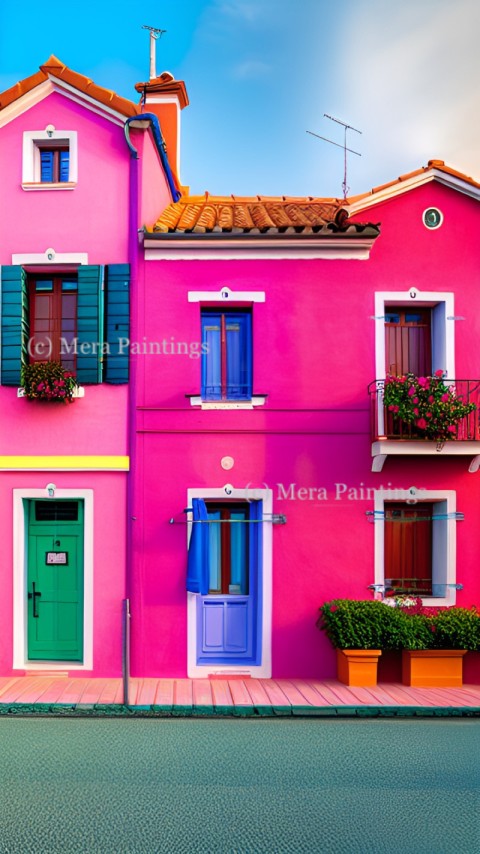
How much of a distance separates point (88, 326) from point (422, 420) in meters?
5.06

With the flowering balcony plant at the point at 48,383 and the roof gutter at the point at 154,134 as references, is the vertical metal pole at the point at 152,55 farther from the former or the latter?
the flowering balcony plant at the point at 48,383

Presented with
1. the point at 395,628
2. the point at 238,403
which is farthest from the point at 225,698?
the point at 238,403

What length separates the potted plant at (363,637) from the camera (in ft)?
29.2

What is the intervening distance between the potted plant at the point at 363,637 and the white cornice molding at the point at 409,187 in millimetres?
5981

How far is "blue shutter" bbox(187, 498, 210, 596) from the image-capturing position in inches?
358

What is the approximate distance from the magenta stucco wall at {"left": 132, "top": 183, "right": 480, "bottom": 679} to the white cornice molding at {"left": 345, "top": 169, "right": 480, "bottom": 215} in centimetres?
38

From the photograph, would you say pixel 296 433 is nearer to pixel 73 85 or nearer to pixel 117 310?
pixel 117 310

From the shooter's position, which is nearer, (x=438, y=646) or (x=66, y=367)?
(x=438, y=646)

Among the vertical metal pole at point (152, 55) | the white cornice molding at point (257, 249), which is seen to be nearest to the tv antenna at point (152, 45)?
the vertical metal pole at point (152, 55)

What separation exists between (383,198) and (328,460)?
4.11m

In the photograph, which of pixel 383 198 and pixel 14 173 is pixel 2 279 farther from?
pixel 383 198

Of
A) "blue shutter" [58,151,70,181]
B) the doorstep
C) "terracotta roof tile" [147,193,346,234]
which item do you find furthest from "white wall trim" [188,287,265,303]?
the doorstep

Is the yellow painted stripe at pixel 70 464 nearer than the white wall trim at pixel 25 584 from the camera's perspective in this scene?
No

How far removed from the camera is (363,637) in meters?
8.94
